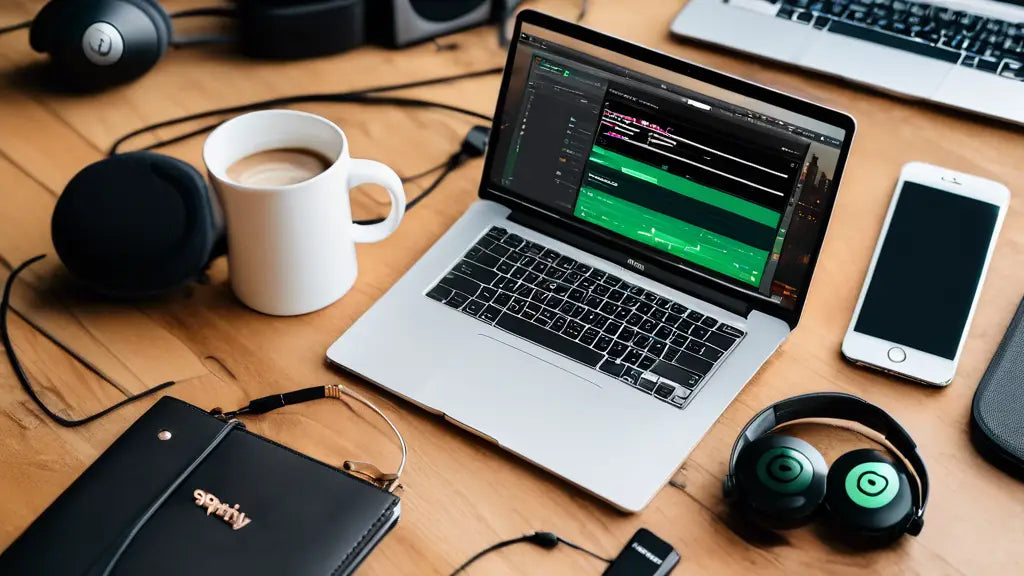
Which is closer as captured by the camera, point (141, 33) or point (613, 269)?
point (613, 269)

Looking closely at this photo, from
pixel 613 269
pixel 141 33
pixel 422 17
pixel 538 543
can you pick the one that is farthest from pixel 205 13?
pixel 538 543

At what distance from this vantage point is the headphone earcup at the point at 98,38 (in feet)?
3.43

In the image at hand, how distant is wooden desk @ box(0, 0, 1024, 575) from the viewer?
729 millimetres

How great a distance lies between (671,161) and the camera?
850 millimetres

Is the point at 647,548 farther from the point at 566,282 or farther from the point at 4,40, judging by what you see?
the point at 4,40

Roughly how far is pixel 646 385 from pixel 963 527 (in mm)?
263

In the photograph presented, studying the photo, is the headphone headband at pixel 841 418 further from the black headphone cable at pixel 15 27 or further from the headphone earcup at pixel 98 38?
the black headphone cable at pixel 15 27

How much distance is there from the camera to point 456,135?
1.08 meters

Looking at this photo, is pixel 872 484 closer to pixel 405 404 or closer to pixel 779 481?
pixel 779 481

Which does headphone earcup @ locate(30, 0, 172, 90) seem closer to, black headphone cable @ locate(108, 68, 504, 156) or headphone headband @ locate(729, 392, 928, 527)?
black headphone cable @ locate(108, 68, 504, 156)

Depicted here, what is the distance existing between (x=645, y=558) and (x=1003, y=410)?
0.34m

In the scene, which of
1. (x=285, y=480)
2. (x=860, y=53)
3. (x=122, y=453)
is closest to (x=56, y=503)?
(x=122, y=453)

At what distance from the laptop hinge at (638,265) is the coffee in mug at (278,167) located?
7.8 inches

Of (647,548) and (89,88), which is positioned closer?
(647,548)
